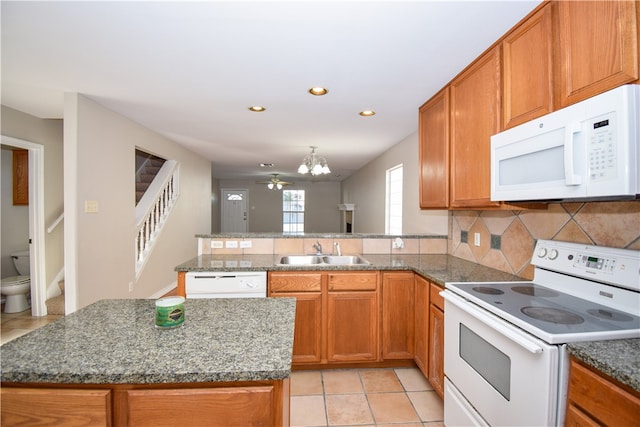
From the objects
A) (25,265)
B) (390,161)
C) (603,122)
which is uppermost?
(390,161)

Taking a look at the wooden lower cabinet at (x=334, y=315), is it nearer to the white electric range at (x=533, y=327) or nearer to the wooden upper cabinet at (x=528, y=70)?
the white electric range at (x=533, y=327)

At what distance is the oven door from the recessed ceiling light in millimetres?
1862

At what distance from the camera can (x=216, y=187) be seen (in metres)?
10.1

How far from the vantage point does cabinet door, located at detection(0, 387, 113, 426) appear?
31.9 inches

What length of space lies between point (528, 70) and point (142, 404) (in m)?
2.09

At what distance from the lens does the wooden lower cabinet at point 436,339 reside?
6.41ft

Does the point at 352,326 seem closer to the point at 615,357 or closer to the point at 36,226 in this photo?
the point at 615,357

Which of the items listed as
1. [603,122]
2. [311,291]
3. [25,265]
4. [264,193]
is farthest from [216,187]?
[603,122]

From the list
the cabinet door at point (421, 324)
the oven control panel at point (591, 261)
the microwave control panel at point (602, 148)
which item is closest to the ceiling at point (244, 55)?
the microwave control panel at point (602, 148)

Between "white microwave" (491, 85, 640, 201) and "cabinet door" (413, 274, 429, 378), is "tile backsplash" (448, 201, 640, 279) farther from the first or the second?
"cabinet door" (413, 274, 429, 378)

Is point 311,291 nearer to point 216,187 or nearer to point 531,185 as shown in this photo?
point 531,185

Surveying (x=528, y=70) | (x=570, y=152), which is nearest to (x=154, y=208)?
(x=528, y=70)

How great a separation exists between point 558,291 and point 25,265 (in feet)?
18.5

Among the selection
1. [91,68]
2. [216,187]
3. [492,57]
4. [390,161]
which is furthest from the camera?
[216,187]
